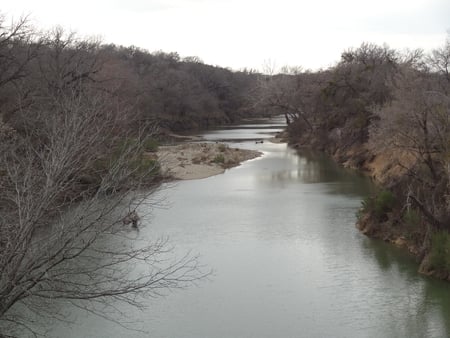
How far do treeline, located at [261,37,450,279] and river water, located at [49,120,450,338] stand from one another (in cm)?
102

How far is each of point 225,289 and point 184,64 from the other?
7615 cm

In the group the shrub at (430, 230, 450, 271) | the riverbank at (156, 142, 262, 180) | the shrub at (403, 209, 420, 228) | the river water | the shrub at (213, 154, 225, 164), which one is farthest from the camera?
the shrub at (213, 154, 225, 164)

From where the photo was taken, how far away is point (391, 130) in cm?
1906

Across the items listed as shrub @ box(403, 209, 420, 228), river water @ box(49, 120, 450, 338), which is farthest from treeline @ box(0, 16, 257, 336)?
shrub @ box(403, 209, 420, 228)

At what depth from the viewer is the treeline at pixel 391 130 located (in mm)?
16750

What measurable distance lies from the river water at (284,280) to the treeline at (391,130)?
40.4 inches

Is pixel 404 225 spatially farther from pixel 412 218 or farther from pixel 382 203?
pixel 382 203

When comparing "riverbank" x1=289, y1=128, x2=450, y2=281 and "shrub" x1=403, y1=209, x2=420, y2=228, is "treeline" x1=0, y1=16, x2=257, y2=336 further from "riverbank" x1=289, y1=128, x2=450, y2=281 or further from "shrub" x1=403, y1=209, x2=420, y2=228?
"shrub" x1=403, y1=209, x2=420, y2=228

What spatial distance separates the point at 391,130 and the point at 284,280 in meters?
7.12

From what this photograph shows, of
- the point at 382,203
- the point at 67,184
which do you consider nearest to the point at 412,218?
the point at 382,203

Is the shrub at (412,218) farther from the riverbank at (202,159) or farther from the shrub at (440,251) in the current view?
the riverbank at (202,159)

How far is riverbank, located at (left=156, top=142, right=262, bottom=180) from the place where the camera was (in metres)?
32.6

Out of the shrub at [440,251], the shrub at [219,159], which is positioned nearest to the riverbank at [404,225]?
the shrub at [440,251]

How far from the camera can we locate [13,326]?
1092 centimetres
